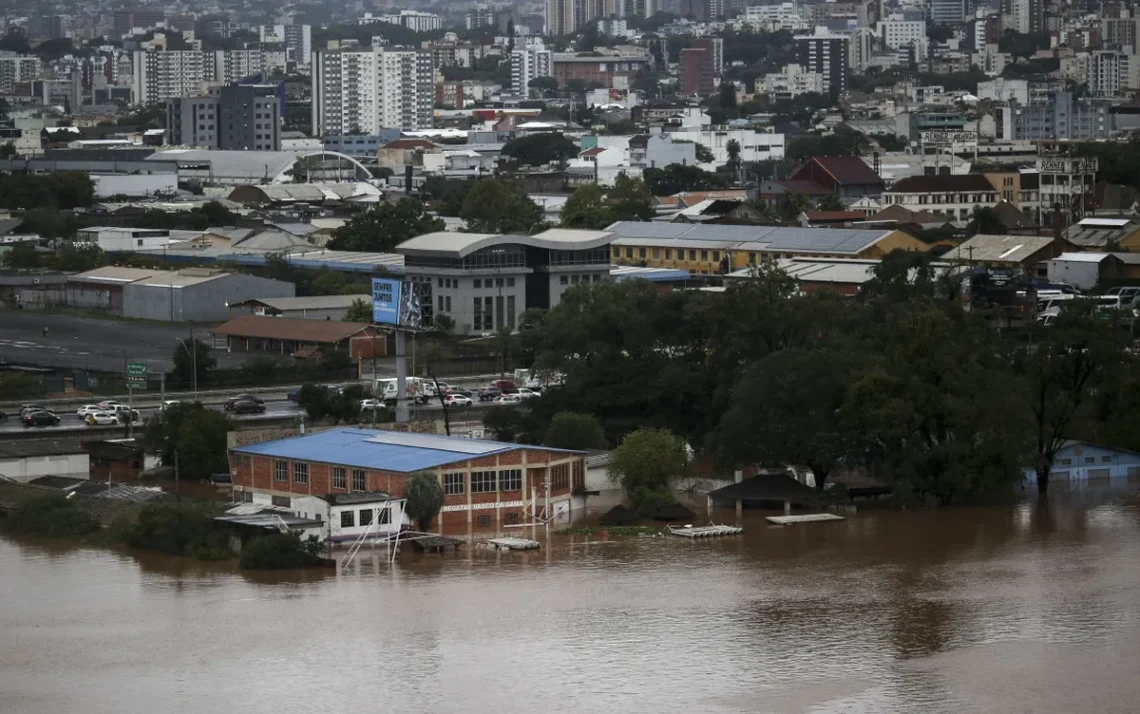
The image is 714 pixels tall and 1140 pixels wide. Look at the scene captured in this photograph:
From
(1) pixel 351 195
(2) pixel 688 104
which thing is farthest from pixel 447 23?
(1) pixel 351 195

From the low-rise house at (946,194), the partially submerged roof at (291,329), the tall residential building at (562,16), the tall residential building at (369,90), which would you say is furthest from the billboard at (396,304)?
the tall residential building at (562,16)

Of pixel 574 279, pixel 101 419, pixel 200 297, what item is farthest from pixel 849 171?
pixel 101 419

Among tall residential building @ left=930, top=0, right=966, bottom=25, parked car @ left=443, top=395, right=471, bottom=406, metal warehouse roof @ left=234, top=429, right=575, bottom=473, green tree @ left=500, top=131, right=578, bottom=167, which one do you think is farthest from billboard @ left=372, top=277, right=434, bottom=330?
tall residential building @ left=930, top=0, right=966, bottom=25

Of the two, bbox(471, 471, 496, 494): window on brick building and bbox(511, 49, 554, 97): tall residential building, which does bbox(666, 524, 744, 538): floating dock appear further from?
bbox(511, 49, 554, 97): tall residential building

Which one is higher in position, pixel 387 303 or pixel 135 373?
pixel 387 303

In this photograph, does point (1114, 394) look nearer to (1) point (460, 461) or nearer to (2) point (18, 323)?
(1) point (460, 461)

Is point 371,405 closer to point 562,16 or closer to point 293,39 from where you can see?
point 293,39

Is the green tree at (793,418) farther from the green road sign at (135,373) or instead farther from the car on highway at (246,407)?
the green road sign at (135,373)
